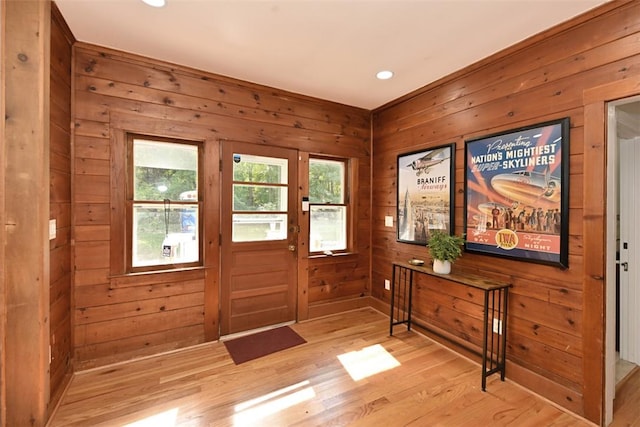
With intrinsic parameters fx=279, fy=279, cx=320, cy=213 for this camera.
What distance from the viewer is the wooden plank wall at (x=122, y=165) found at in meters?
2.37

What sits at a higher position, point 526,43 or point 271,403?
point 526,43

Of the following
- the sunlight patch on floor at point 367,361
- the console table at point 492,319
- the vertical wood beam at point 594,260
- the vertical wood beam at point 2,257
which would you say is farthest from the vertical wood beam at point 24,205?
the vertical wood beam at point 594,260

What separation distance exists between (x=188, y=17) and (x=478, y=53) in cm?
234

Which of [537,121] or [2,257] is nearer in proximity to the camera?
[2,257]

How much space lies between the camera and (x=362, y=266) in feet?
12.7

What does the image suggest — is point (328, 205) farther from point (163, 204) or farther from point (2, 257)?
point (2, 257)

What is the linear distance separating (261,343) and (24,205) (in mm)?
2177

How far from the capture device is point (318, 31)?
7.04ft

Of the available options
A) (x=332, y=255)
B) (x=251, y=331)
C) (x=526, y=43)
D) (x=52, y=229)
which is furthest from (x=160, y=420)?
(x=526, y=43)

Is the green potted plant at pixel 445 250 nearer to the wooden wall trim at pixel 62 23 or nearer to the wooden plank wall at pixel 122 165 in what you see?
the wooden plank wall at pixel 122 165

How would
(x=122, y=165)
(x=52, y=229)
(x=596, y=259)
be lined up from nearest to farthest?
(x=596, y=259) → (x=52, y=229) → (x=122, y=165)

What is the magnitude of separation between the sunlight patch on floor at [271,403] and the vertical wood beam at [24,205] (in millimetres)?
1210

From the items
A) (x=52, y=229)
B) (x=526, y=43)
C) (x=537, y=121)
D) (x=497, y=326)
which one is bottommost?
(x=497, y=326)

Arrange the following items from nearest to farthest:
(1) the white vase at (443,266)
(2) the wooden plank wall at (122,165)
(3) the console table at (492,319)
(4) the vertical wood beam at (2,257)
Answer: (4) the vertical wood beam at (2,257) → (3) the console table at (492,319) → (2) the wooden plank wall at (122,165) → (1) the white vase at (443,266)
